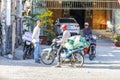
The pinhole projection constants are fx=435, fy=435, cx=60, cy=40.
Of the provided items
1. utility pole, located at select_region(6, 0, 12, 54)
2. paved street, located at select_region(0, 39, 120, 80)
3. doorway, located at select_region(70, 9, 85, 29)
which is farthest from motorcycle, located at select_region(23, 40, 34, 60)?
doorway, located at select_region(70, 9, 85, 29)

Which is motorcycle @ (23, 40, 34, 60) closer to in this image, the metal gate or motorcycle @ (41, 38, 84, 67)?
motorcycle @ (41, 38, 84, 67)

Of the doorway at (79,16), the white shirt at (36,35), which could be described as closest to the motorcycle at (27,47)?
the white shirt at (36,35)

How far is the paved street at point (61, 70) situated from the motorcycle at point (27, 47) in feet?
1.85

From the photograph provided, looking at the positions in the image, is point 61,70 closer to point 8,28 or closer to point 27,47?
point 27,47

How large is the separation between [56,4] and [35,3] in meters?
2.66

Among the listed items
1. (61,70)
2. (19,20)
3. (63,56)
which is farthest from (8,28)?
(61,70)

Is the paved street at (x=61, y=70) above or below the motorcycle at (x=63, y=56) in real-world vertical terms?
below

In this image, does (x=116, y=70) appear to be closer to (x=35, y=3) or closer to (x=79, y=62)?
(x=79, y=62)

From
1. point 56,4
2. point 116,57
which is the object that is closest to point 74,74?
point 116,57

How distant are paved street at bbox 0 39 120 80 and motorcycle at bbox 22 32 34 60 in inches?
22.2

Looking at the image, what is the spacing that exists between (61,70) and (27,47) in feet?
12.9

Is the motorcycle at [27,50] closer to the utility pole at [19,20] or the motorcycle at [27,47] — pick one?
the motorcycle at [27,47]

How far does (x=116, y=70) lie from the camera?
17.8 metres

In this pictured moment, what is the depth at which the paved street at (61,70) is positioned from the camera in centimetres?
1564
